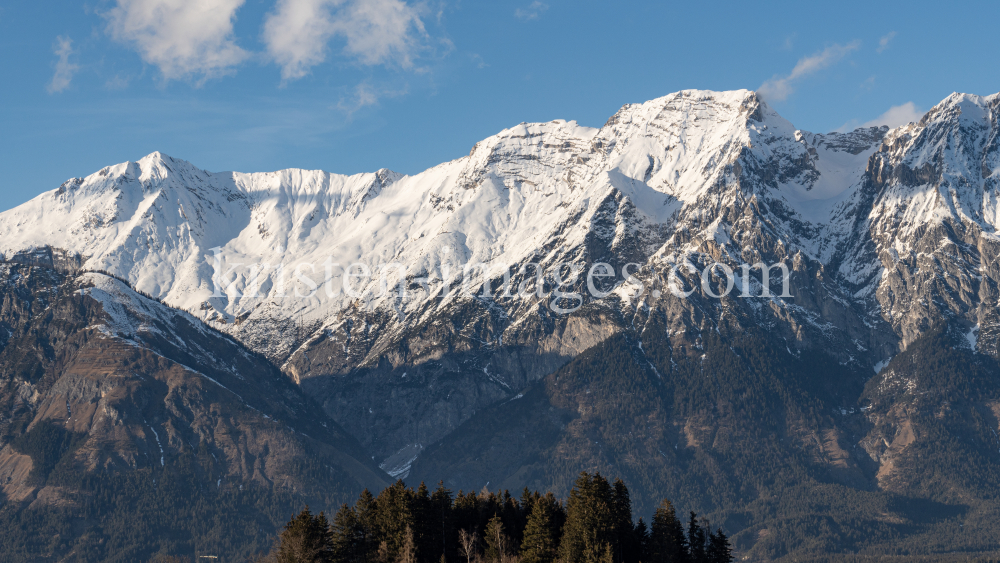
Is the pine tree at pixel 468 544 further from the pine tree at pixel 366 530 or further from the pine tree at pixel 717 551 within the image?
the pine tree at pixel 717 551

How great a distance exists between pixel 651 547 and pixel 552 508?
15.0m

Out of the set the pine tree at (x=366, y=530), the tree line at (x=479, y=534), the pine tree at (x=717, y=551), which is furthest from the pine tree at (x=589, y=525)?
the pine tree at (x=366, y=530)

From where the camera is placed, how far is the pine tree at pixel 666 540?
161 m

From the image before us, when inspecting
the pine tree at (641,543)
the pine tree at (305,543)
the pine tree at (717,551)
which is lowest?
the pine tree at (717,551)

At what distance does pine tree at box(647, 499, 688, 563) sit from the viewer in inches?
6353

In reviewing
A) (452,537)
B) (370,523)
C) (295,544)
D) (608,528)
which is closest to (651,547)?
(608,528)

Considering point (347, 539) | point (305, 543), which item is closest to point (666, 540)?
point (347, 539)

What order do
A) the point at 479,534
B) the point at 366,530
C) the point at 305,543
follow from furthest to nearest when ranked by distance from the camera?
the point at 479,534, the point at 366,530, the point at 305,543

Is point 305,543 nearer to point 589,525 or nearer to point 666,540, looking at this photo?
point 589,525

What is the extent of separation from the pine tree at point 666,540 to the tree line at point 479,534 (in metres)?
0.14

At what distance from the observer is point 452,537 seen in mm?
163000

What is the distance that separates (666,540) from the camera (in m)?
162

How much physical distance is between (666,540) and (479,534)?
26965 millimetres

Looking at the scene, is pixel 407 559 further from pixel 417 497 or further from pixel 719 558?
pixel 719 558
